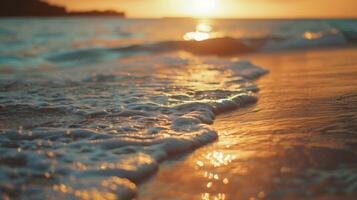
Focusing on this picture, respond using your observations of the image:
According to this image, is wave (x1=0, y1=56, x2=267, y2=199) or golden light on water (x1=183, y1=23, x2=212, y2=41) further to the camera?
golden light on water (x1=183, y1=23, x2=212, y2=41)

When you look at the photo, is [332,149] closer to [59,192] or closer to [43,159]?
[59,192]

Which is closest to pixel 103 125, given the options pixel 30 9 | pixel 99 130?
pixel 99 130

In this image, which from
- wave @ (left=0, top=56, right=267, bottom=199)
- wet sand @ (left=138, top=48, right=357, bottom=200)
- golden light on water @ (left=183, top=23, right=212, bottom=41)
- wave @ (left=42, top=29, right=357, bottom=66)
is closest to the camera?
wet sand @ (left=138, top=48, right=357, bottom=200)

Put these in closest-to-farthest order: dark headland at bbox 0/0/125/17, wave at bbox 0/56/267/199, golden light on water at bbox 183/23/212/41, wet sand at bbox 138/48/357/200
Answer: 1. wet sand at bbox 138/48/357/200
2. wave at bbox 0/56/267/199
3. golden light on water at bbox 183/23/212/41
4. dark headland at bbox 0/0/125/17

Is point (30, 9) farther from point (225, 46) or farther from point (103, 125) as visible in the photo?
point (103, 125)

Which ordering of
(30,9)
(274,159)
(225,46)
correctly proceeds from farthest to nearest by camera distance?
1. (30,9)
2. (225,46)
3. (274,159)

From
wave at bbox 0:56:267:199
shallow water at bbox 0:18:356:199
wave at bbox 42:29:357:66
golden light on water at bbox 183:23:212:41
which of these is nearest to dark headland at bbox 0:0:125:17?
golden light on water at bbox 183:23:212:41

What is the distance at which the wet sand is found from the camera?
1.84 meters

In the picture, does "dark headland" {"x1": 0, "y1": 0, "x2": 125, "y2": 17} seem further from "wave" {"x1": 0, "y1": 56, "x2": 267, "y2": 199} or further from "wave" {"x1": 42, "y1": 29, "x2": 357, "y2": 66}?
"wave" {"x1": 0, "y1": 56, "x2": 267, "y2": 199}

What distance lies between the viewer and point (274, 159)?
87.3 inches

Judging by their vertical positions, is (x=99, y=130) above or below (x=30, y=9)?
below

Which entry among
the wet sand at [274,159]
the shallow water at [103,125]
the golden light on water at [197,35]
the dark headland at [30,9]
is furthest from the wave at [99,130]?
the dark headland at [30,9]

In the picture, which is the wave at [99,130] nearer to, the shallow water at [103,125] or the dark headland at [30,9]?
the shallow water at [103,125]

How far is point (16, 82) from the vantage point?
5117 millimetres
